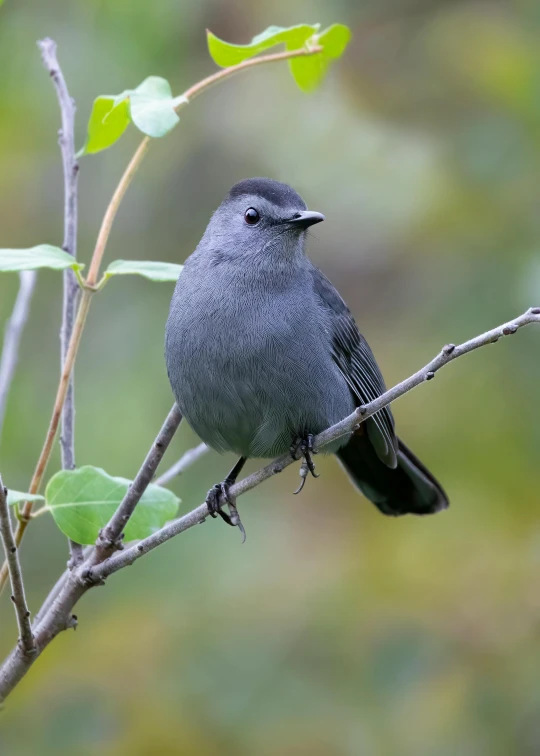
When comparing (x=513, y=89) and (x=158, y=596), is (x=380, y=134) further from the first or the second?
(x=158, y=596)

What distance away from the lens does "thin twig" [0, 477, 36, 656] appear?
2.23 m

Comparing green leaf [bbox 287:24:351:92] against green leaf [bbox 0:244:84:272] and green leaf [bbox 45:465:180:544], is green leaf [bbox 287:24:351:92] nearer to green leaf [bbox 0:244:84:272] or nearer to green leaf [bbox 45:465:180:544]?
green leaf [bbox 0:244:84:272]

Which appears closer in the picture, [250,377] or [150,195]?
[250,377]

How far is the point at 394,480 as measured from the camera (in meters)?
4.36

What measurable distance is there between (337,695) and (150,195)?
3.74 metres

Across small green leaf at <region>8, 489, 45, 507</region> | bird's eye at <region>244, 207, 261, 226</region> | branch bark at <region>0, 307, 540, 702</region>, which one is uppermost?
bird's eye at <region>244, 207, 261, 226</region>

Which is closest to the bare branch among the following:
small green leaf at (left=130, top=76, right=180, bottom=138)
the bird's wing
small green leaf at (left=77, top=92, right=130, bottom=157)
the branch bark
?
the branch bark

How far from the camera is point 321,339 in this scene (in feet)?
12.1

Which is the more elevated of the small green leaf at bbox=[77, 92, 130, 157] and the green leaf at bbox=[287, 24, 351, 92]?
the green leaf at bbox=[287, 24, 351, 92]

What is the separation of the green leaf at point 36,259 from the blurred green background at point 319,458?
2.16 metres

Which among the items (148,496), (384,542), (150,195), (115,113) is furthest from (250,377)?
(150,195)

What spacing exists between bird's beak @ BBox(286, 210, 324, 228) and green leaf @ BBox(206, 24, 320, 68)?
91 cm

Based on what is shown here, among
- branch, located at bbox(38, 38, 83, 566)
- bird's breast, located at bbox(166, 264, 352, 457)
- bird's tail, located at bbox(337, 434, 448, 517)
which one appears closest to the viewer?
branch, located at bbox(38, 38, 83, 566)

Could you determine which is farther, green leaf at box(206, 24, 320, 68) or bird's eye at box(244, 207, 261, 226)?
bird's eye at box(244, 207, 261, 226)
